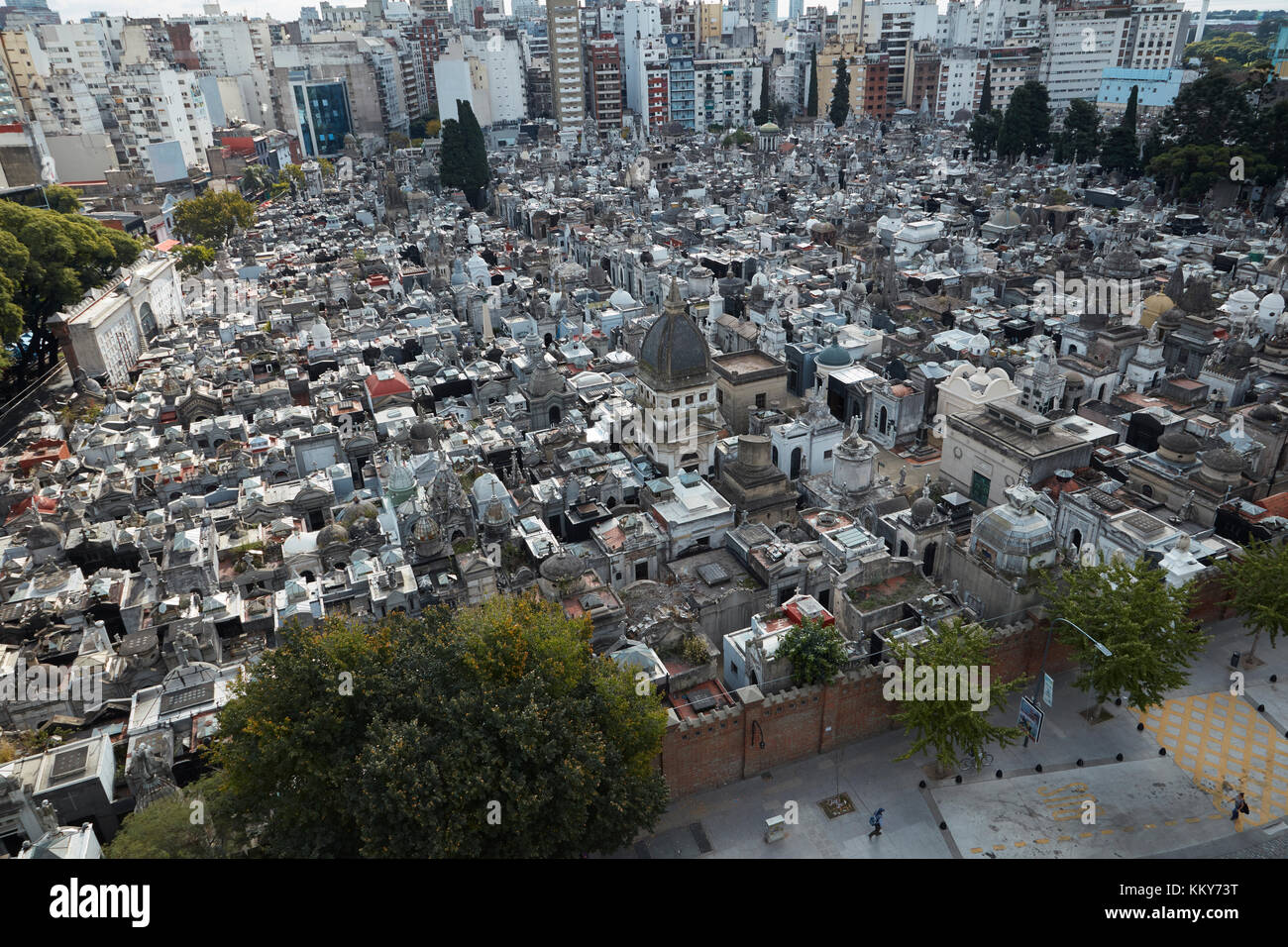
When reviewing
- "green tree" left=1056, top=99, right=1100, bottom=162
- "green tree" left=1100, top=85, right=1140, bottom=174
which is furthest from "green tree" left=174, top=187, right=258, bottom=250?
"green tree" left=1056, top=99, right=1100, bottom=162

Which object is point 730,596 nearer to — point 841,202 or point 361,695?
point 361,695

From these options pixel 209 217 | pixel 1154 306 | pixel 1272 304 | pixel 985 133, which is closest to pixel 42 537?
pixel 1154 306

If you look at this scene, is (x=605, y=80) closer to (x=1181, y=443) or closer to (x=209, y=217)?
(x=209, y=217)

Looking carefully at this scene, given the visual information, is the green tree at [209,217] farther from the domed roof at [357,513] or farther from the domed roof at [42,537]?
the domed roof at [357,513]

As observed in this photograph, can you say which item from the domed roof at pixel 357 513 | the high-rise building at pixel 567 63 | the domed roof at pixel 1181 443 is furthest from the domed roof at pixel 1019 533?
the high-rise building at pixel 567 63

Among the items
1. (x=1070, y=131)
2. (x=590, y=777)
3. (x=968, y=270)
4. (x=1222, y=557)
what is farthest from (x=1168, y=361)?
(x=1070, y=131)

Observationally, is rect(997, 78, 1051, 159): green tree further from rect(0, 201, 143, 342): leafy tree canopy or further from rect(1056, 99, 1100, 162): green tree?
rect(0, 201, 143, 342): leafy tree canopy
